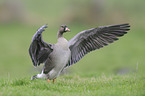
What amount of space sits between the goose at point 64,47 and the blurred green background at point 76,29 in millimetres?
7807

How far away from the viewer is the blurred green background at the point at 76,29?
742 inches

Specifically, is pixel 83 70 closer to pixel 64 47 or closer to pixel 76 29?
pixel 64 47

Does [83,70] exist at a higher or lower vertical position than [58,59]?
lower

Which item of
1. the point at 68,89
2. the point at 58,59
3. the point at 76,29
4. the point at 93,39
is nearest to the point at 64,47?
the point at 58,59

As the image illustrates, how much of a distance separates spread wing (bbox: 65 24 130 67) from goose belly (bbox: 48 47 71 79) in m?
0.51

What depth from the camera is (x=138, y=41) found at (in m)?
23.6

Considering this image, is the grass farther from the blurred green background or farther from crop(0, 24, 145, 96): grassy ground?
the blurred green background

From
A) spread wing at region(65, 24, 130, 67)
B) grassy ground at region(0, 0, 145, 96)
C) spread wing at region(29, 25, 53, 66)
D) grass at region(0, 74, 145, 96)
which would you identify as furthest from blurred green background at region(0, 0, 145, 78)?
grass at region(0, 74, 145, 96)

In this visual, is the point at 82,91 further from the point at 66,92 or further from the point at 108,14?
the point at 108,14

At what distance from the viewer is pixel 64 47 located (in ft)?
26.3

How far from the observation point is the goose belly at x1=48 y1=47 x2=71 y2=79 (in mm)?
7930

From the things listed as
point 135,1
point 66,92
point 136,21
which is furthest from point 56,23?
point 66,92

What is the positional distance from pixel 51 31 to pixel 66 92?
2047 centimetres

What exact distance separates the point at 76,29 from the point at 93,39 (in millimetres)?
19202
